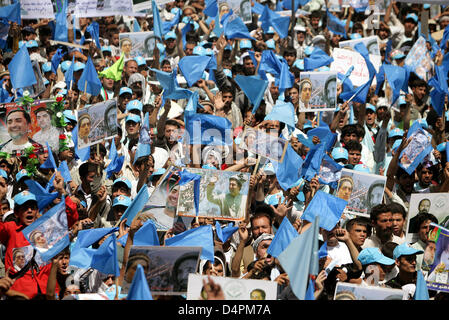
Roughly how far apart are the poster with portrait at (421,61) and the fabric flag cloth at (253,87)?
2.93 metres

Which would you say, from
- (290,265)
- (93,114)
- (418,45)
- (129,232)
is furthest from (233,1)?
(290,265)

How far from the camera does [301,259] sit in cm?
577

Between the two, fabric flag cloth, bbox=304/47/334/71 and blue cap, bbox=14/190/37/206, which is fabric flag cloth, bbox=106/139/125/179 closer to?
blue cap, bbox=14/190/37/206

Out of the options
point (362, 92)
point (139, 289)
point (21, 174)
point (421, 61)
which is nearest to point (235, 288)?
point (139, 289)

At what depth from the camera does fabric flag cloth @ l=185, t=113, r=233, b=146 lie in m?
8.54

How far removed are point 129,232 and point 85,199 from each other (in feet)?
5.54

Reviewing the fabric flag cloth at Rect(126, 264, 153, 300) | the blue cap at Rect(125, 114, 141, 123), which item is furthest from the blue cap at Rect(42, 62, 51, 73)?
the fabric flag cloth at Rect(126, 264, 153, 300)

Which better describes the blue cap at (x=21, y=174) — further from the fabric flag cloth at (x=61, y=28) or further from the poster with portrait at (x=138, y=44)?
the fabric flag cloth at (x=61, y=28)

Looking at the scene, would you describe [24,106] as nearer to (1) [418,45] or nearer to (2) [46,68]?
(2) [46,68]

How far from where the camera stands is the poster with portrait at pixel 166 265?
5.88m

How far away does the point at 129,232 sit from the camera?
688 centimetres

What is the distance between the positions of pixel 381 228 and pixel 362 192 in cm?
46

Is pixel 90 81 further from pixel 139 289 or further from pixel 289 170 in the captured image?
pixel 139 289
